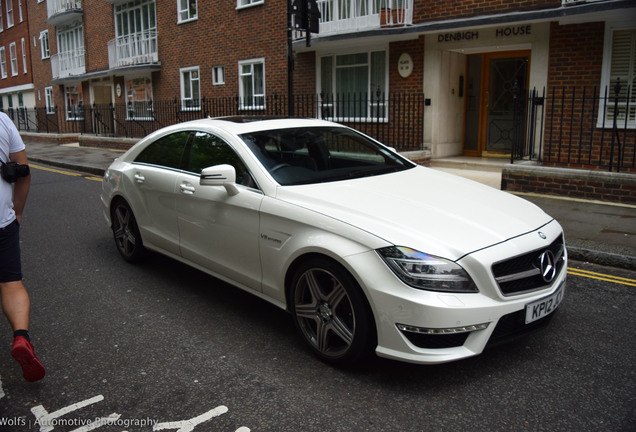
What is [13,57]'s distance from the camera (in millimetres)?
39906

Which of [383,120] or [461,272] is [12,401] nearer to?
[461,272]

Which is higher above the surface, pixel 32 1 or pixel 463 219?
pixel 32 1

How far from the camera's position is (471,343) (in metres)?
3.12

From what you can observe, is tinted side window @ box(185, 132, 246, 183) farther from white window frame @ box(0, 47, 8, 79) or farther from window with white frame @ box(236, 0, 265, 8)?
white window frame @ box(0, 47, 8, 79)

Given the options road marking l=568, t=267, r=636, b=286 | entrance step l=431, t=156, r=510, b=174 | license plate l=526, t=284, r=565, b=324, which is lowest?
road marking l=568, t=267, r=636, b=286

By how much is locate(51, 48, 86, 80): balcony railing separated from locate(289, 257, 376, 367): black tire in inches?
1171

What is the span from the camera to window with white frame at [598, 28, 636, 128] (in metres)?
10.4

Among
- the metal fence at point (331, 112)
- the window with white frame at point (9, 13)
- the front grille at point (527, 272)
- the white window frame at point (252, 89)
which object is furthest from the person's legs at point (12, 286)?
the window with white frame at point (9, 13)

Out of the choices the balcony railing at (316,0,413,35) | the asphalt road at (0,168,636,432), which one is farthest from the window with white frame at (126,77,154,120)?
the asphalt road at (0,168,636,432)

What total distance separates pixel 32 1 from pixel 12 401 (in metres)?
39.1

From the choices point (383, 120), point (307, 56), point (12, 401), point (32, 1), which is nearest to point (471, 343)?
point (12, 401)

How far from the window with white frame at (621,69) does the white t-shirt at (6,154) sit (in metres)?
10.2

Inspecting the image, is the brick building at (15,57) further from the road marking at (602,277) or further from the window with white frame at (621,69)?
the road marking at (602,277)

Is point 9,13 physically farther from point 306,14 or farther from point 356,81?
point 306,14
